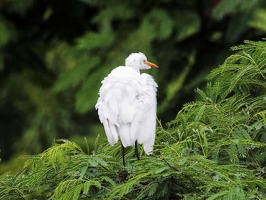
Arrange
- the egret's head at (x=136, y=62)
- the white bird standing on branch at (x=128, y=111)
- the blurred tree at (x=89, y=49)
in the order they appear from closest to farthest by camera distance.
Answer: the white bird standing on branch at (x=128, y=111)
the egret's head at (x=136, y=62)
the blurred tree at (x=89, y=49)

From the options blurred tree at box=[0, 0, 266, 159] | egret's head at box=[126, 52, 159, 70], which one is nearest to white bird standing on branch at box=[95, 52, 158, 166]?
egret's head at box=[126, 52, 159, 70]

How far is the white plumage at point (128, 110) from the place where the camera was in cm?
244

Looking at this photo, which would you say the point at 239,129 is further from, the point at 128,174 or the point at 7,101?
the point at 7,101

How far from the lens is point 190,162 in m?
2.30

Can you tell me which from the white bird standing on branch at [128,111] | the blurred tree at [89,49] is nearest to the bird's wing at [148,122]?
the white bird standing on branch at [128,111]

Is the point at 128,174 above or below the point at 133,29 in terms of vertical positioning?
below

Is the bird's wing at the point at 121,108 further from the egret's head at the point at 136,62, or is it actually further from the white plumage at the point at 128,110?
the egret's head at the point at 136,62

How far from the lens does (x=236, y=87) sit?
286 cm

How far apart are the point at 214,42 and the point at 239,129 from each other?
6.00 feet

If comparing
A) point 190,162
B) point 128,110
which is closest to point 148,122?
point 128,110

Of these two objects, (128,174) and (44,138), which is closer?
(128,174)

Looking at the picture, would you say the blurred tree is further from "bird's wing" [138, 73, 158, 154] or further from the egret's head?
"bird's wing" [138, 73, 158, 154]

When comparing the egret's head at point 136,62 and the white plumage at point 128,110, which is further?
the egret's head at point 136,62

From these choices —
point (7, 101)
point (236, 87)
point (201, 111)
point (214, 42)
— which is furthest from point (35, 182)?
point (7, 101)
